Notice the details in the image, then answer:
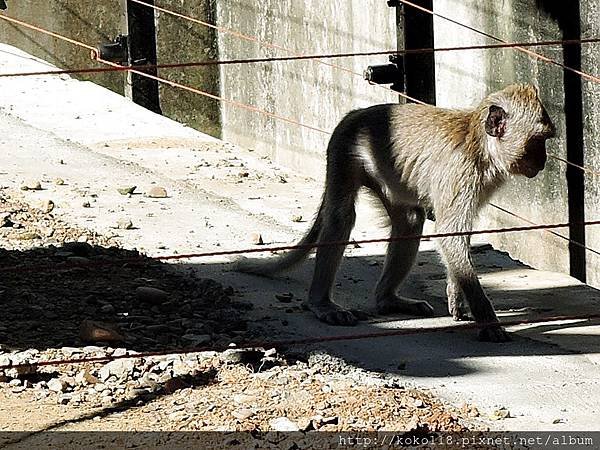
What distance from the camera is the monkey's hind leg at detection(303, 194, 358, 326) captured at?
8.26 meters

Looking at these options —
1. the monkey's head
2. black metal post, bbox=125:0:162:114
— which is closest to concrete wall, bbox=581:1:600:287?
the monkey's head

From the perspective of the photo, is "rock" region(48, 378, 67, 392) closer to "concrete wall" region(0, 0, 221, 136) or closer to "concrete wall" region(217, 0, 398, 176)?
"concrete wall" region(217, 0, 398, 176)

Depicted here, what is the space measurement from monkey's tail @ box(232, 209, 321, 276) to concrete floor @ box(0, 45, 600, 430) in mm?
83

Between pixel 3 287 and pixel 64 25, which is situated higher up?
pixel 64 25

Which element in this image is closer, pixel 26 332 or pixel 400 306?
pixel 26 332

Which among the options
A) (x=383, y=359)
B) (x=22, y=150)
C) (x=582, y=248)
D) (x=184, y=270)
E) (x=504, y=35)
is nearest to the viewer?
(x=383, y=359)

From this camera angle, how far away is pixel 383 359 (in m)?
7.47

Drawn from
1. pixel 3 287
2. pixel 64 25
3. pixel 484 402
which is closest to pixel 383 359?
pixel 484 402

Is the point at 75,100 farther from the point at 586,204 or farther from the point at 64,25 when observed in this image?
the point at 586,204

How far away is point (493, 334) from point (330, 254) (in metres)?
1.13

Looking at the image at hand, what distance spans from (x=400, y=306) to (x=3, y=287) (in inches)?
99.9

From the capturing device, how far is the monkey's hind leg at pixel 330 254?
8258mm

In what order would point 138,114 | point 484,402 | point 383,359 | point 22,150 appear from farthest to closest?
point 138,114 < point 22,150 < point 383,359 < point 484,402

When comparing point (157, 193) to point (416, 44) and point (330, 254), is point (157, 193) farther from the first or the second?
point (330, 254)
